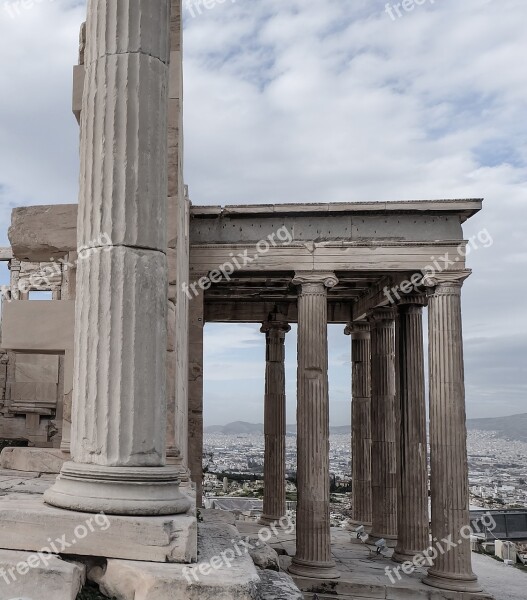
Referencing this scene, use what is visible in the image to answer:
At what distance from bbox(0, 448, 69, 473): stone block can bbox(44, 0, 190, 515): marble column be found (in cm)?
421

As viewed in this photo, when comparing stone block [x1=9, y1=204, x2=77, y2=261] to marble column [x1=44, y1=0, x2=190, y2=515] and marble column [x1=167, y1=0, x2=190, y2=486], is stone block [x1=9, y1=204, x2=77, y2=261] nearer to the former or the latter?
marble column [x1=167, y1=0, x2=190, y2=486]

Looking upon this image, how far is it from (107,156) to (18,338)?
3.97 meters

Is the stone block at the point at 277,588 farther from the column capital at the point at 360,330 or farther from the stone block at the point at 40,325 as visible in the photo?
the column capital at the point at 360,330

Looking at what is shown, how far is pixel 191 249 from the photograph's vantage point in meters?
18.5

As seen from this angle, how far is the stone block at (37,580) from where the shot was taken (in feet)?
16.3

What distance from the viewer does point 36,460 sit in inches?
407

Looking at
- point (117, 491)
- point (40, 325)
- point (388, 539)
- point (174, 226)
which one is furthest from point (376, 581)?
point (117, 491)

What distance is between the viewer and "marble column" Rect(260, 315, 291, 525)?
25.3 metres

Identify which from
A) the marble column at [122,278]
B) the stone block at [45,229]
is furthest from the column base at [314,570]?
the marble column at [122,278]

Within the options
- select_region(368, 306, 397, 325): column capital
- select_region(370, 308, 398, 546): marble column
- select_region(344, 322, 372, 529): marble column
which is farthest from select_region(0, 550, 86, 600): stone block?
select_region(344, 322, 372, 529): marble column

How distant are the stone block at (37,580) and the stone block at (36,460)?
202 inches

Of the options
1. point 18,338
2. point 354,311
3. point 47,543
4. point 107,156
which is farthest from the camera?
point 354,311

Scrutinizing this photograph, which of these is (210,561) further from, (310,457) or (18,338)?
(310,457)

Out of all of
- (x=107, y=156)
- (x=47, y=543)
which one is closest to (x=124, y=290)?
(x=107, y=156)
